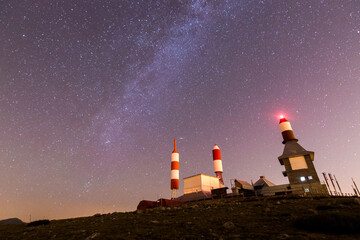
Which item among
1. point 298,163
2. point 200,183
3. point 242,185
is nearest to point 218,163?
point 242,185

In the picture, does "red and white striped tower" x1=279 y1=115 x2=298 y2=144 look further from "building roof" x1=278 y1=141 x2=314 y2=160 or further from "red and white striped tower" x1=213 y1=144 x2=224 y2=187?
"red and white striped tower" x1=213 y1=144 x2=224 y2=187

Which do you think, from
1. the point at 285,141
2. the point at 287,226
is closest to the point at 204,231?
the point at 287,226

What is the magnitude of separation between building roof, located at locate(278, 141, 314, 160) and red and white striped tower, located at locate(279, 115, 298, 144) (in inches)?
37.0

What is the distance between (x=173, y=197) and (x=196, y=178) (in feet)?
25.9

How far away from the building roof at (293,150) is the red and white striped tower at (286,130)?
3.08ft

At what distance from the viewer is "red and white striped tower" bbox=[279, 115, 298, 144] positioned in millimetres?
41219

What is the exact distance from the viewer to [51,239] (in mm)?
10164

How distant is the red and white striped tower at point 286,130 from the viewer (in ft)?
135

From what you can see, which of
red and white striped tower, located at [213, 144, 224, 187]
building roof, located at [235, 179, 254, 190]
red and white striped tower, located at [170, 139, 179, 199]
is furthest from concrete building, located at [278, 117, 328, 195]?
red and white striped tower, located at [170, 139, 179, 199]

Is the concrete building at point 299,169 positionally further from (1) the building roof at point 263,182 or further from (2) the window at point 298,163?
(1) the building roof at point 263,182

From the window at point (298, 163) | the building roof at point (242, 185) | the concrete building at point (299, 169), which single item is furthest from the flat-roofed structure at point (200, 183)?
the window at point (298, 163)

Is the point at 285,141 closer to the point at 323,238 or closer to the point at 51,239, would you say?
the point at 323,238

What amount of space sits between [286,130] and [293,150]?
16.6ft

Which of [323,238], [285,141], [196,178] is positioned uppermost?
[285,141]
